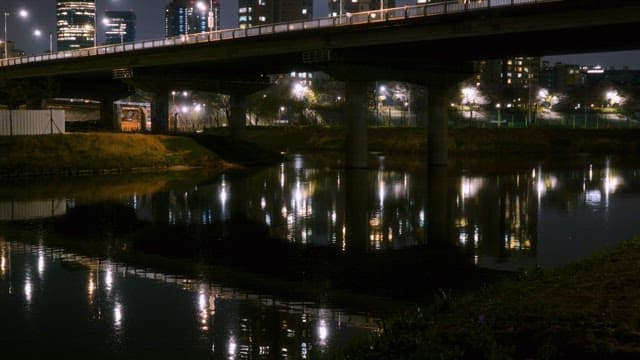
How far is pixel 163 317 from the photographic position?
18312 mm

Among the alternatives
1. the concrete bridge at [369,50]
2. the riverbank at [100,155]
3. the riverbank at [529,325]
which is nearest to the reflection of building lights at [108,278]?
the riverbank at [529,325]

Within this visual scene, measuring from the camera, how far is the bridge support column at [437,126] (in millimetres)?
85688

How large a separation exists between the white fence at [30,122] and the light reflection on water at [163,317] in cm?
5703

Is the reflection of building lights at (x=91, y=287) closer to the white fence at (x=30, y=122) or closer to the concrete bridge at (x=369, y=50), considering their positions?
the concrete bridge at (x=369, y=50)

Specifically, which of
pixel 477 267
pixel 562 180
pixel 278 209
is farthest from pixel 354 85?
pixel 477 267

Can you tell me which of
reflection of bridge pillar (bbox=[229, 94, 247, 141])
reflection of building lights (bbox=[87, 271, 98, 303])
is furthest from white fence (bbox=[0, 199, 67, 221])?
reflection of bridge pillar (bbox=[229, 94, 247, 141])

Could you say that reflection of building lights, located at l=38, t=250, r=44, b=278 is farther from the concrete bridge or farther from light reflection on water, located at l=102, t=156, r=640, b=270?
the concrete bridge

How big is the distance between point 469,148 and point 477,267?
9612 cm

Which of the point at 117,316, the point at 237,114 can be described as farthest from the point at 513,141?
the point at 117,316

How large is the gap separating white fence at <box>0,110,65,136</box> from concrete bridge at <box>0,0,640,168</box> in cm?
1677

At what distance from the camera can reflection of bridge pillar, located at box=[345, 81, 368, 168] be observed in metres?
79.5

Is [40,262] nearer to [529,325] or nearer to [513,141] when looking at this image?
[529,325]

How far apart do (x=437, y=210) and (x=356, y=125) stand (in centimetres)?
3887

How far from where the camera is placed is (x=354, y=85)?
260 ft
